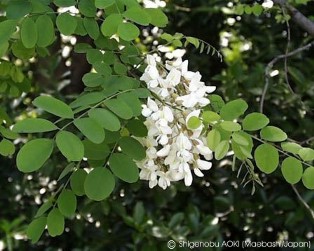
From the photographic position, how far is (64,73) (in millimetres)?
2209

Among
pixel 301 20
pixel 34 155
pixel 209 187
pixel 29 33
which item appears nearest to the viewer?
pixel 34 155

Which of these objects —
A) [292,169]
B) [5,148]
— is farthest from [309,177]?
[5,148]

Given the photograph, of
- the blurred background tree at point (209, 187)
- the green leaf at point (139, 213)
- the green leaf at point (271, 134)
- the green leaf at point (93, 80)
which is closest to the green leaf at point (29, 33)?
the green leaf at point (93, 80)

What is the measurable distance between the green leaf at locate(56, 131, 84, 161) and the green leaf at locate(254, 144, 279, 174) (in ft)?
0.91

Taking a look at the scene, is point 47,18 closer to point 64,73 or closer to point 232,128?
point 232,128

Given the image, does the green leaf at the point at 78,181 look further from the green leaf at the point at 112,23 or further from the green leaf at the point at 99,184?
the green leaf at the point at 112,23

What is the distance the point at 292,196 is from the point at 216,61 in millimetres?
622

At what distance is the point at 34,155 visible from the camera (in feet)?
2.48

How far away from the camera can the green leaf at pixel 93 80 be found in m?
0.93

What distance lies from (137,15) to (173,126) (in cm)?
21

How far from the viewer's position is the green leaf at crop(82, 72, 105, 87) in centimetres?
93

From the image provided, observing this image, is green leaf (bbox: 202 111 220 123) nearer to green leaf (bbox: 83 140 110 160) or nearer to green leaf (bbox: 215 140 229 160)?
green leaf (bbox: 215 140 229 160)

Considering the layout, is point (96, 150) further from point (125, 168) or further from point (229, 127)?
point (229, 127)

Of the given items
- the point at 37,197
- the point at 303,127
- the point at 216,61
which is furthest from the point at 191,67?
the point at 37,197
